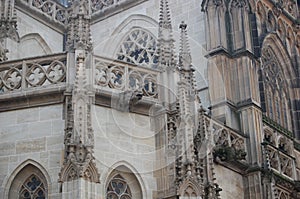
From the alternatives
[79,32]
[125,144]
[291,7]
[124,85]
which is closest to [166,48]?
[124,85]

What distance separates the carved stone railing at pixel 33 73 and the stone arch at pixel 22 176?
168cm

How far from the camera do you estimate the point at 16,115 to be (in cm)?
1456

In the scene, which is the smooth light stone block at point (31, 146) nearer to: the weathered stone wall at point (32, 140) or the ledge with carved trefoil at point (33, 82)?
the weathered stone wall at point (32, 140)

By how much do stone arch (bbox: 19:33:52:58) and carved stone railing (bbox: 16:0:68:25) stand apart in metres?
0.88

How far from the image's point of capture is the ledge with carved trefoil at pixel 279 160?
1909cm

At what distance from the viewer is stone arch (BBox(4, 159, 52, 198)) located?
13.8 metres

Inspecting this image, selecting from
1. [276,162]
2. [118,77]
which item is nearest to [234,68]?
[276,162]

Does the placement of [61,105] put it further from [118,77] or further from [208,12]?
[208,12]

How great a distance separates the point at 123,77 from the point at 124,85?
9.1 inches

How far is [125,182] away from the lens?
569 inches

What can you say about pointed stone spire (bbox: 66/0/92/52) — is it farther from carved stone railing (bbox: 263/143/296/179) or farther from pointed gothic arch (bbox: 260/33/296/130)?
pointed gothic arch (bbox: 260/33/296/130)

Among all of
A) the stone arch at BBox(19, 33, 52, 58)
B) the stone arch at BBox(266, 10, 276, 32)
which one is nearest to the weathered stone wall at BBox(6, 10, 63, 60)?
the stone arch at BBox(19, 33, 52, 58)

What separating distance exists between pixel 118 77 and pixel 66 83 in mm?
1508

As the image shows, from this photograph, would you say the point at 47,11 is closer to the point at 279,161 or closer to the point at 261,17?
the point at 261,17
